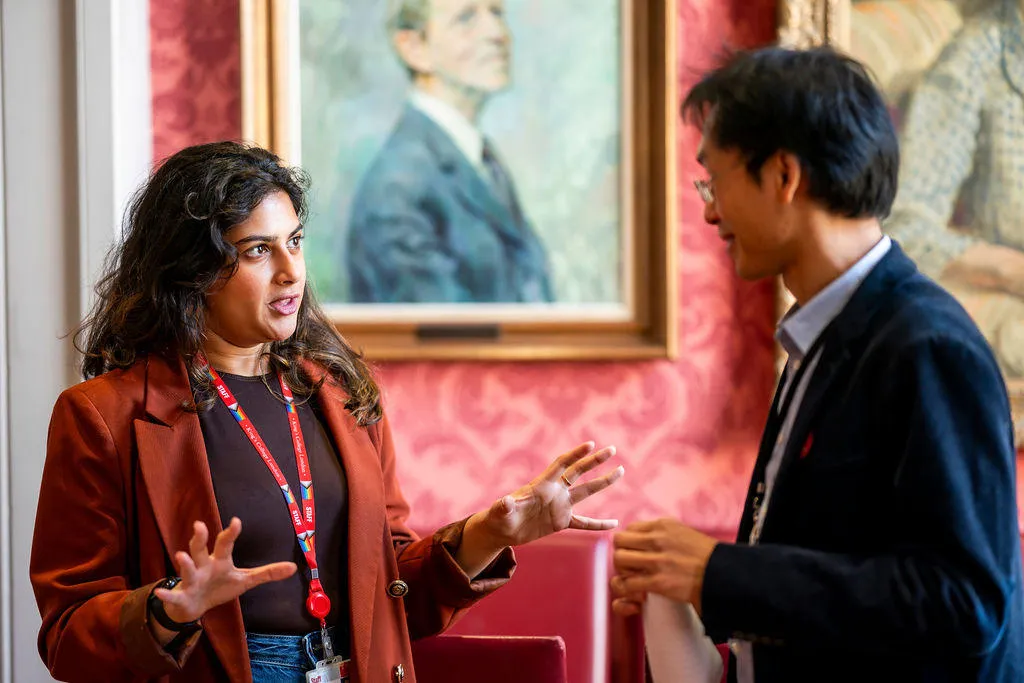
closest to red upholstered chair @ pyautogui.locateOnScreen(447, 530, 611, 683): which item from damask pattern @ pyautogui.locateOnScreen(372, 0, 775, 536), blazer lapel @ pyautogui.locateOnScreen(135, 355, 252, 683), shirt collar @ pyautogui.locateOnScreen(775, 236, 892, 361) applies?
damask pattern @ pyautogui.locateOnScreen(372, 0, 775, 536)

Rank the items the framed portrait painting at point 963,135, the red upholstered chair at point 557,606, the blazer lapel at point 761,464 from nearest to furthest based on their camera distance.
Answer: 1. the blazer lapel at point 761,464
2. the red upholstered chair at point 557,606
3. the framed portrait painting at point 963,135

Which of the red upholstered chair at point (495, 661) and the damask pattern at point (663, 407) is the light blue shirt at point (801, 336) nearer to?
the red upholstered chair at point (495, 661)

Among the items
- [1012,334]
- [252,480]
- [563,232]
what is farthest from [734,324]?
[252,480]

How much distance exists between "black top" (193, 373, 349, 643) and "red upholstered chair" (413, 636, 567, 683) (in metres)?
0.53

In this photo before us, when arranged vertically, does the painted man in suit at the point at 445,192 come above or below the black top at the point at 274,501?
above

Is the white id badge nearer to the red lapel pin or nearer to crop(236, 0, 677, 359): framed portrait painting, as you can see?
the red lapel pin

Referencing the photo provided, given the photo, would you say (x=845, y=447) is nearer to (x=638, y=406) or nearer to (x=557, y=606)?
(x=557, y=606)

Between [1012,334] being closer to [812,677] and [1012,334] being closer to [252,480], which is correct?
[812,677]

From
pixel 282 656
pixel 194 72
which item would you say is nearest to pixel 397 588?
pixel 282 656

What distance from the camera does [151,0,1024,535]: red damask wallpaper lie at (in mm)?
2850

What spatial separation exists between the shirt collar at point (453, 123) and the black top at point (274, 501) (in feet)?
3.57

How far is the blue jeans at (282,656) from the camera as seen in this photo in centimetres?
172

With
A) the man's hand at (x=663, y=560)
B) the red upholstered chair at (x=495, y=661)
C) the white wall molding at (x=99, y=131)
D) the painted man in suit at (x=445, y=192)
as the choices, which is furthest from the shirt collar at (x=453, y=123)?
the man's hand at (x=663, y=560)

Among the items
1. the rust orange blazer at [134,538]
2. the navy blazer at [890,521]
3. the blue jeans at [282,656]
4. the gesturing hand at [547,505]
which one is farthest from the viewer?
the gesturing hand at [547,505]
